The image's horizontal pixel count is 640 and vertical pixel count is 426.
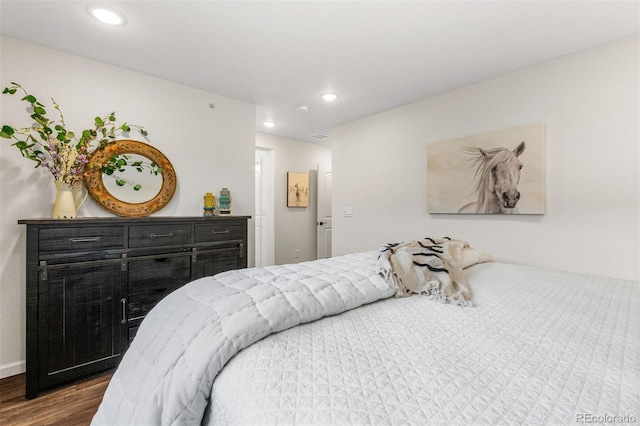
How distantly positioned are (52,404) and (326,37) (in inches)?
118

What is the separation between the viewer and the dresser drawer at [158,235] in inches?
88.4

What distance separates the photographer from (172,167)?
9.16ft

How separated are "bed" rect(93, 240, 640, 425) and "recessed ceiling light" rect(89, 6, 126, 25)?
188 centimetres

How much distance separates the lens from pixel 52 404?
1.78m

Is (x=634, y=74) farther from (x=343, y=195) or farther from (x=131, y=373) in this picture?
(x=131, y=373)

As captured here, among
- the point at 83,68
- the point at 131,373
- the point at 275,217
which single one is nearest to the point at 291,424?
the point at 131,373

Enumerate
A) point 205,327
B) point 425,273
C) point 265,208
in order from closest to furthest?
point 205,327 < point 425,273 < point 265,208

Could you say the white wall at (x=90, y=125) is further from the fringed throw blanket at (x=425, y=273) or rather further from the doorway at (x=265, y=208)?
the fringed throw blanket at (x=425, y=273)

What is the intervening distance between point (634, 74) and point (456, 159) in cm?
129

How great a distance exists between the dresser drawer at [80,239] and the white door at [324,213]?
11.0ft

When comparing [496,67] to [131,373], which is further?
[496,67]

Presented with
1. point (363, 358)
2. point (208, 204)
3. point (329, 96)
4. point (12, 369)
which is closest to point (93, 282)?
point (12, 369)

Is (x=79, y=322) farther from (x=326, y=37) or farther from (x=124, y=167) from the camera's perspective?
(x=326, y=37)

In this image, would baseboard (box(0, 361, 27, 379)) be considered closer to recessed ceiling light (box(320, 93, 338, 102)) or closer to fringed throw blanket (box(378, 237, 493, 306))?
fringed throw blanket (box(378, 237, 493, 306))
